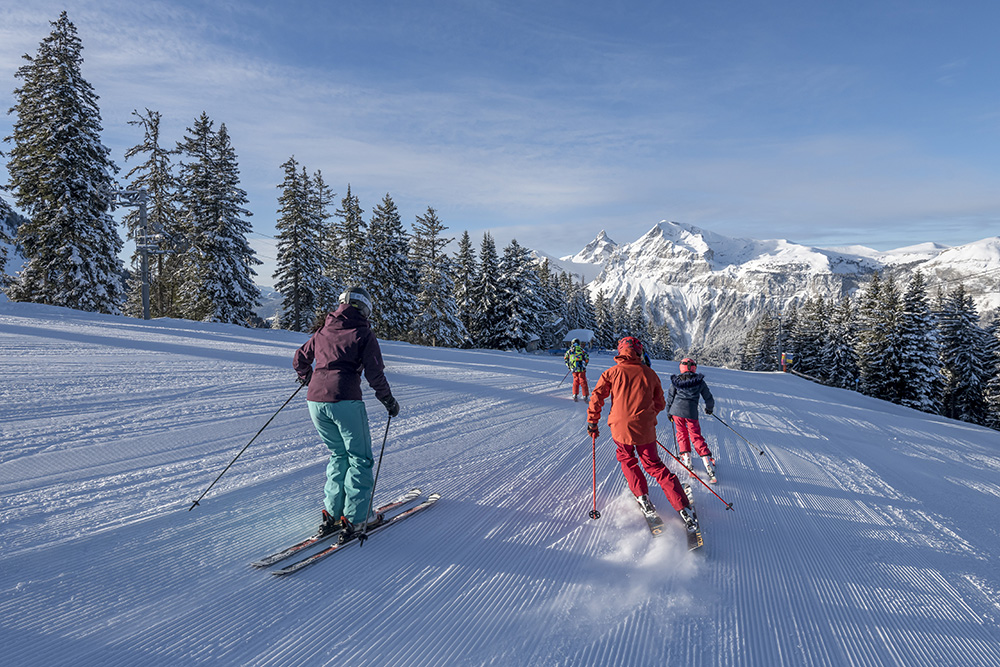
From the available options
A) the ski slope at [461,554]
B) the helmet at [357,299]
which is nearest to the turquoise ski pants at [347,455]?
the ski slope at [461,554]

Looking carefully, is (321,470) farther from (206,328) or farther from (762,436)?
(206,328)

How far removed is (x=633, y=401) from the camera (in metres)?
4.32

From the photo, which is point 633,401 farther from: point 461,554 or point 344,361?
point 344,361

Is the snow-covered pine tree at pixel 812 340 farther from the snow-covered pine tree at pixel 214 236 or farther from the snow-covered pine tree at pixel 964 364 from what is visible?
the snow-covered pine tree at pixel 214 236

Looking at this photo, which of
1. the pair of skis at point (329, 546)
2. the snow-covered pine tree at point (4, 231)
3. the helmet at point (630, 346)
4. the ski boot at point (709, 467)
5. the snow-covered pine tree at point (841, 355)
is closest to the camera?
the pair of skis at point (329, 546)

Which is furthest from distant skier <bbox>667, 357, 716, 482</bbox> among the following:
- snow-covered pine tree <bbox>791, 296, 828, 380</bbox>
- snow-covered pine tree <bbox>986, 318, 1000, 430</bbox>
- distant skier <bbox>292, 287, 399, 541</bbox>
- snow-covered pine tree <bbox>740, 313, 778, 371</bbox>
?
Result: snow-covered pine tree <bbox>740, 313, 778, 371</bbox>

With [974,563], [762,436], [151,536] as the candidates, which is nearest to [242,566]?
[151,536]

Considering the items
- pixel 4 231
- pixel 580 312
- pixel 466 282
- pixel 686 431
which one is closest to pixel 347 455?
pixel 686 431

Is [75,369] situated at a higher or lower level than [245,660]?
higher

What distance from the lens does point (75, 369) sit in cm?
848

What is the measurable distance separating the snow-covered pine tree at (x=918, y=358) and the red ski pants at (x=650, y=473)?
36.8 metres

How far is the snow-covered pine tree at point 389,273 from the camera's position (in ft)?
113

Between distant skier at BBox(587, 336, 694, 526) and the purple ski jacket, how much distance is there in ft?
6.76

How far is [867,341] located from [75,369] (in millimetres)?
45162
